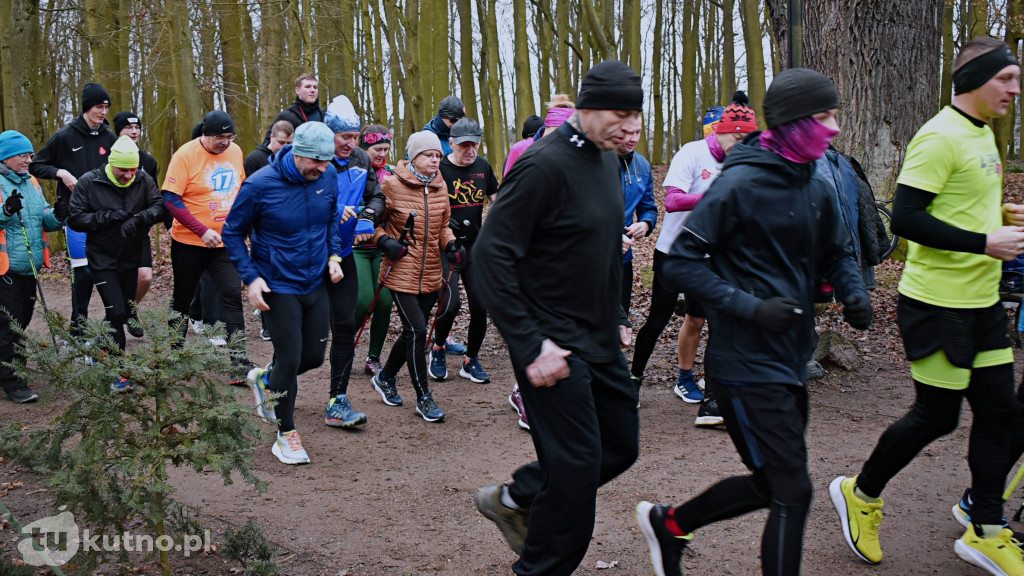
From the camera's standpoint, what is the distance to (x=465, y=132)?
22.6ft

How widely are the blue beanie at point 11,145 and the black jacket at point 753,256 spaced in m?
5.91

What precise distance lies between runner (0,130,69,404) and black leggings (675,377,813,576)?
5.86 meters

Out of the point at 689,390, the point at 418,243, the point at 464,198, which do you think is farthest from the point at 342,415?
the point at 689,390

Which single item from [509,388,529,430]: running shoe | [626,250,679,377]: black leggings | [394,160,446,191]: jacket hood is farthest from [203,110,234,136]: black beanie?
[626,250,679,377]: black leggings

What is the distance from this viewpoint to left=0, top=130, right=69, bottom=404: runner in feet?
22.5

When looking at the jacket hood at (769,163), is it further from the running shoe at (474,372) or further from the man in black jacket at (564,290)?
the running shoe at (474,372)

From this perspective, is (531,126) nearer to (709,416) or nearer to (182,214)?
(182,214)

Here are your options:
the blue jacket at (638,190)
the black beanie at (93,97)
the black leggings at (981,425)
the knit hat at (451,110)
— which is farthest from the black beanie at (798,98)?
the black beanie at (93,97)

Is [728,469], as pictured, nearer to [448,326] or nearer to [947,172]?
[947,172]

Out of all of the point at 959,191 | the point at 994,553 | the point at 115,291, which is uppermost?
the point at 959,191

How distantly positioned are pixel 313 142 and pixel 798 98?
304cm

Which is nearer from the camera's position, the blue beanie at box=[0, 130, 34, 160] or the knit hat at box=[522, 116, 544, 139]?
the blue beanie at box=[0, 130, 34, 160]

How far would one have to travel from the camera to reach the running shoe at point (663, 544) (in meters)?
3.58

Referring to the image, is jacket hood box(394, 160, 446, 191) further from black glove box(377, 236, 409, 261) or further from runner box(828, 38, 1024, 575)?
runner box(828, 38, 1024, 575)
